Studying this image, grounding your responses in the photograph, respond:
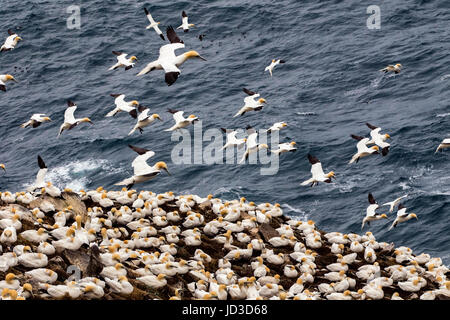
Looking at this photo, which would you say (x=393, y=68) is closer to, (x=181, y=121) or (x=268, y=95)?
(x=268, y=95)

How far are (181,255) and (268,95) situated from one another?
3527 cm

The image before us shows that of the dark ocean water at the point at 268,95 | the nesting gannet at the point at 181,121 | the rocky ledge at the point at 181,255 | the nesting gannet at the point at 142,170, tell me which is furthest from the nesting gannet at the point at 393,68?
Result: the nesting gannet at the point at 142,170

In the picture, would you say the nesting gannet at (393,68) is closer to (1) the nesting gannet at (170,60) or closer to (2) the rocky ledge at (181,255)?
(2) the rocky ledge at (181,255)

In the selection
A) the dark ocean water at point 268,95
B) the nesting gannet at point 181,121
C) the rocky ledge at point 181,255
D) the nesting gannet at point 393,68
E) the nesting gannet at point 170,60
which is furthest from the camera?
the nesting gannet at point 393,68

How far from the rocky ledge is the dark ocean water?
1275cm

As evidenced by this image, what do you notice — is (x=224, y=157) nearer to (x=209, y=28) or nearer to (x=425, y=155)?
(x=425, y=155)

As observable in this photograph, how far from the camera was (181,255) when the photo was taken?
81.1 feet

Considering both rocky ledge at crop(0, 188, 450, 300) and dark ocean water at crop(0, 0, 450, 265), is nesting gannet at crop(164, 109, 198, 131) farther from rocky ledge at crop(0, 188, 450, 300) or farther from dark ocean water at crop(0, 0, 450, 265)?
dark ocean water at crop(0, 0, 450, 265)

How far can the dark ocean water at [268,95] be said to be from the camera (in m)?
45.7

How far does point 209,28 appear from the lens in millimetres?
70062

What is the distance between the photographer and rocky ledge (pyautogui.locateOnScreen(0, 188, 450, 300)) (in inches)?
837

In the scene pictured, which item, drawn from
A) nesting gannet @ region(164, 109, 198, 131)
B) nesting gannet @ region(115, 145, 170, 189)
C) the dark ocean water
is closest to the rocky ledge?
nesting gannet @ region(115, 145, 170, 189)

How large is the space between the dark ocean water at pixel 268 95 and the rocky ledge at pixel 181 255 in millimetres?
12745

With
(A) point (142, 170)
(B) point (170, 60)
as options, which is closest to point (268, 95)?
(B) point (170, 60)
